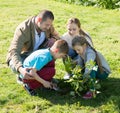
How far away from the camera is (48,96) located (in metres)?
5.53

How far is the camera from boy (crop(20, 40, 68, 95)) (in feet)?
17.4

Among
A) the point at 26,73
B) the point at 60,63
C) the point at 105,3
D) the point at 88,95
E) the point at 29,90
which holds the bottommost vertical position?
the point at 105,3

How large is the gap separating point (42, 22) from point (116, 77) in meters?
1.47

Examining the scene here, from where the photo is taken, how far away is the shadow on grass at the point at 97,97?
17.2ft

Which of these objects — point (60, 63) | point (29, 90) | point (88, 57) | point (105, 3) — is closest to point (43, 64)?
point (29, 90)

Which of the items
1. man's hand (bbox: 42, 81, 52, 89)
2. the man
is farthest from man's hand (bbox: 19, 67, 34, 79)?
man's hand (bbox: 42, 81, 52, 89)

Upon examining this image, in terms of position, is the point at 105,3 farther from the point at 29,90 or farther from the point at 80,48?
the point at 29,90

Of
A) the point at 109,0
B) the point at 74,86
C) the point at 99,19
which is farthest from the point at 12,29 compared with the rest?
the point at 74,86

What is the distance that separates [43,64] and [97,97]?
847 millimetres

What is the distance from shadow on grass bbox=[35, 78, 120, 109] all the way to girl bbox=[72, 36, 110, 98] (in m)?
0.13

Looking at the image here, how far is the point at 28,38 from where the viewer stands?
5.75m

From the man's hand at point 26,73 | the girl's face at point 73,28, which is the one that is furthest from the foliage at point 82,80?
the girl's face at point 73,28

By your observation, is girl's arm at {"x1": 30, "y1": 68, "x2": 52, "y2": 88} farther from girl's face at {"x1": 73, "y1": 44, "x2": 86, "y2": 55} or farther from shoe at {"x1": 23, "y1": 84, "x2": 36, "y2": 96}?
girl's face at {"x1": 73, "y1": 44, "x2": 86, "y2": 55}

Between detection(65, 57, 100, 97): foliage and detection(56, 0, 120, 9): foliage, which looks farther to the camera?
detection(56, 0, 120, 9): foliage
